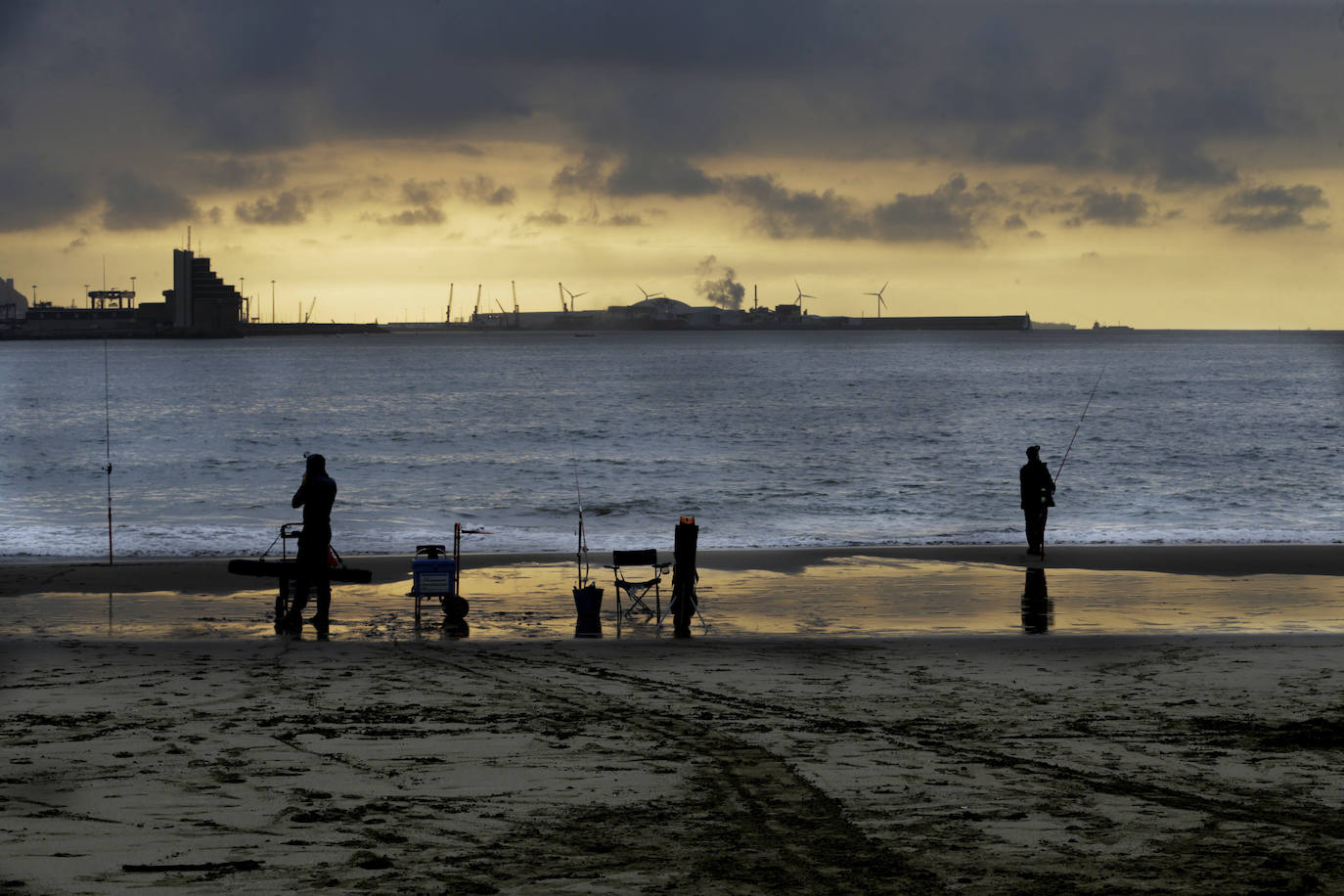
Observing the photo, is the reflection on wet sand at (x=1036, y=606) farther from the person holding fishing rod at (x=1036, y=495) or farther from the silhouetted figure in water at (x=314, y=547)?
the silhouetted figure in water at (x=314, y=547)

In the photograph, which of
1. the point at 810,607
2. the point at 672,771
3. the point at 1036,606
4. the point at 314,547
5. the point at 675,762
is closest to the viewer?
the point at 672,771

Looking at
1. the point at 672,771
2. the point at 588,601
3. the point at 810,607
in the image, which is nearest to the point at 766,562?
the point at 810,607

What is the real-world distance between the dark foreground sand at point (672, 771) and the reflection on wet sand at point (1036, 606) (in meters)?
1.21

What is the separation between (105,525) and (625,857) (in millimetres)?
18911

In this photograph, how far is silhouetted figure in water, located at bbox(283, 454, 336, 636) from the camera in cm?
1089

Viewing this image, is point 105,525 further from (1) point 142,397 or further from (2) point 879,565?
(1) point 142,397

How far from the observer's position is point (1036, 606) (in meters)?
12.0

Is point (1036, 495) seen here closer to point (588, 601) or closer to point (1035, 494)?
point (1035, 494)

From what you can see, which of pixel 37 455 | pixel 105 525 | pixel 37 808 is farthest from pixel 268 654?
pixel 37 455

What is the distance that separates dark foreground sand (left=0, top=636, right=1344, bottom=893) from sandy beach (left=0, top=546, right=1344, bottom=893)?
0.02 m

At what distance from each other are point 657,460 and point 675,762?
30175 mm

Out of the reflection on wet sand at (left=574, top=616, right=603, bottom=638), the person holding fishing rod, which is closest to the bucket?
the reflection on wet sand at (left=574, top=616, right=603, bottom=638)

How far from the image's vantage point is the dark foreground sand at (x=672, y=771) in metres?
5.00

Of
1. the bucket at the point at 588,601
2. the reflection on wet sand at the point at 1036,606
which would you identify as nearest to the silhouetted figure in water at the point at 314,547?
the bucket at the point at 588,601
